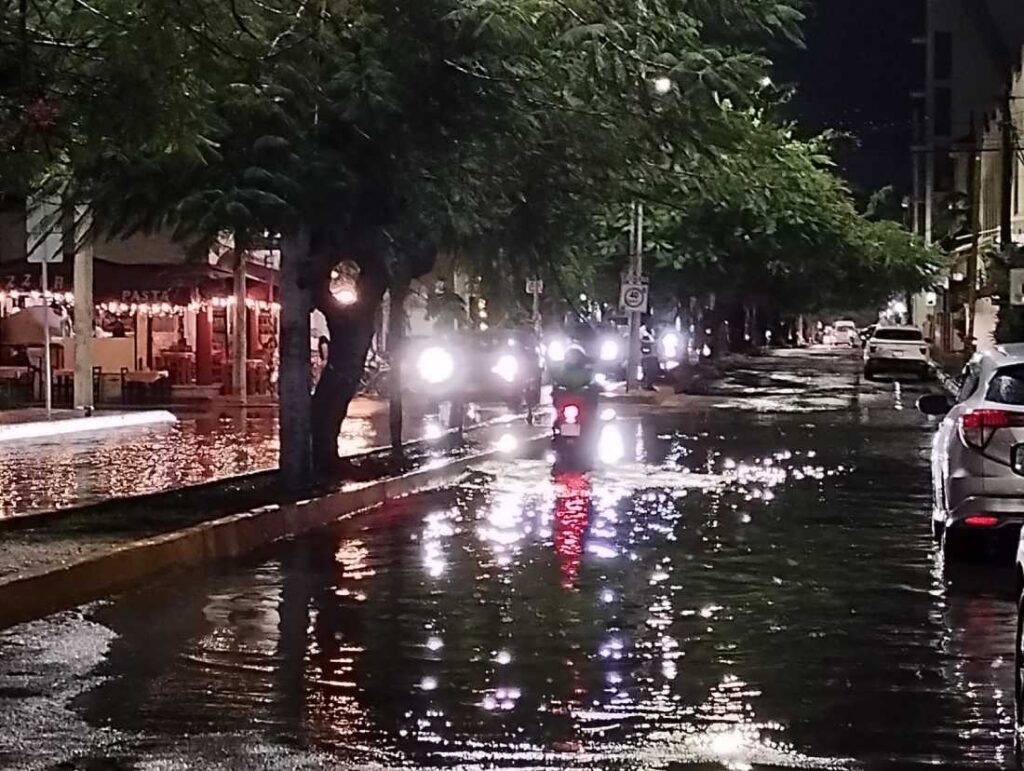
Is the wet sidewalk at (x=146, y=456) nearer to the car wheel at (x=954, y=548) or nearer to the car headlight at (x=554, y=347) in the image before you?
the car wheel at (x=954, y=548)

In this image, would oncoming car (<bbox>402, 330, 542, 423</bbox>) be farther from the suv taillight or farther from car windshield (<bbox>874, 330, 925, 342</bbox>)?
car windshield (<bbox>874, 330, 925, 342</bbox>)

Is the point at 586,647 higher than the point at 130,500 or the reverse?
the reverse

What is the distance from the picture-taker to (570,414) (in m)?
25.6

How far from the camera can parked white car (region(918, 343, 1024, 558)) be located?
13.8 m

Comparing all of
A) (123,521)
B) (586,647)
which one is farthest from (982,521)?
(123,521)

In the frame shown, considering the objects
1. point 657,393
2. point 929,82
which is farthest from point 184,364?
point 929,82

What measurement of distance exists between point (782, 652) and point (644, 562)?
4.05 metres

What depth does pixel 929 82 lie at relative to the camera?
11862 centimetres

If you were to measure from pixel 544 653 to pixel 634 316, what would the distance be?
3404 centimetres

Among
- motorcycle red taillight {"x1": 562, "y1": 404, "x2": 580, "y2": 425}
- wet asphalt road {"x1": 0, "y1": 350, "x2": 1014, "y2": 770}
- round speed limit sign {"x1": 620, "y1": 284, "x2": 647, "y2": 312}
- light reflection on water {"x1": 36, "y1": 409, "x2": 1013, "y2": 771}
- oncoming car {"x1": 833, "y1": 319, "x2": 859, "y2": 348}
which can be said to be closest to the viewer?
A: wet asphalt road {"x1": 0, "y1": 350, "x2": 1014, "y2": 770}

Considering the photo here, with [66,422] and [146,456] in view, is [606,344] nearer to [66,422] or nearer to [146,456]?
[66,422]

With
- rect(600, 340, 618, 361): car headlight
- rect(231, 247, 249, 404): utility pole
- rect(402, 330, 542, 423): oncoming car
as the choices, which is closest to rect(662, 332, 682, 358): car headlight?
rect(600, 340, 618, 361): car headlight

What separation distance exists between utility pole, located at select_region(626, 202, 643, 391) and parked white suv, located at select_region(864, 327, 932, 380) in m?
13.0

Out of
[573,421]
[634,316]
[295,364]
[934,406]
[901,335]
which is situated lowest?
[573,421]
